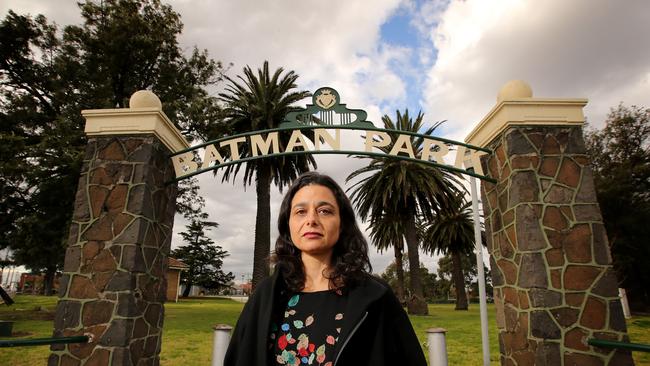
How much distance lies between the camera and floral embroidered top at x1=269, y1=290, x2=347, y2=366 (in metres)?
1.66

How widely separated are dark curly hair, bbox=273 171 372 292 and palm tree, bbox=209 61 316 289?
1511 cm

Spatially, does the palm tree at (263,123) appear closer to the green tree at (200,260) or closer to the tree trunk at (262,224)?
the tree trunk at (262,224)

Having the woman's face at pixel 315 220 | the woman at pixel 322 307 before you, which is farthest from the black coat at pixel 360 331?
the woman's face at pixel 315 220

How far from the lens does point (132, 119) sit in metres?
5.20

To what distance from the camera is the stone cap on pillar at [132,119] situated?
5168mm

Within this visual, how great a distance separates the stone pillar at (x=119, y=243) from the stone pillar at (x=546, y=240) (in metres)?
4.69

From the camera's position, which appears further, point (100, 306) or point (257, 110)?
point (257, 110)

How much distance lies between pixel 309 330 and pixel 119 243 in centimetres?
398

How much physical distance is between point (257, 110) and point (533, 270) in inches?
622

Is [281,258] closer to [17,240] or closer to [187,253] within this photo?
[17,240]

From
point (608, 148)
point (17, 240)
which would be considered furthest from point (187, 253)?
point (608, 148)

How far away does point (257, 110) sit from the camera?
18.3 m

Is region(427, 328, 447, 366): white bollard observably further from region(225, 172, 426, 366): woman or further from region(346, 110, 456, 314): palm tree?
region(346, 110, 456, 314): palm tree

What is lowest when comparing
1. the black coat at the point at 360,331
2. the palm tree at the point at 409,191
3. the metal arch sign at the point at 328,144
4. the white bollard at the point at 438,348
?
the white bollard at the point at 438,348
